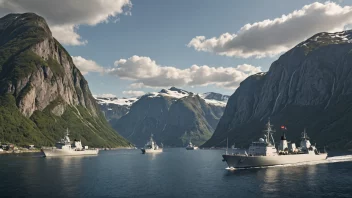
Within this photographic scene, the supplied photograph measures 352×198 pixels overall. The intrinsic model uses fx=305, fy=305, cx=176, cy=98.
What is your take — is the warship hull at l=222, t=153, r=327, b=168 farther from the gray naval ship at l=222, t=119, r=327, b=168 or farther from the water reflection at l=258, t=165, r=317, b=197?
the water reflection at l=258, t=165, r=317, b=197

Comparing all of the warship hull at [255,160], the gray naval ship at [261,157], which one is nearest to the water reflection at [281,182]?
the warship hull at [255,160]

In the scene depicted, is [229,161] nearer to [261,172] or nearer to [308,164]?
[261,172]

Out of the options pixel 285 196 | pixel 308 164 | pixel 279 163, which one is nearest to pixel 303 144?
pixel 308 164

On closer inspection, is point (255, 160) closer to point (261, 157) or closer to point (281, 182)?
point (261, 157)

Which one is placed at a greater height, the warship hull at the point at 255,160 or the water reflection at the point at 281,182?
the warship hull at the point at 255,160

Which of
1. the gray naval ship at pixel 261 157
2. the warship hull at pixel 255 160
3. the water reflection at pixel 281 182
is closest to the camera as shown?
the water reflection at pixel 281 182

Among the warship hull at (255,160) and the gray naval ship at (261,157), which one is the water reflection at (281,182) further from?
the gray naval ship at (261,157)

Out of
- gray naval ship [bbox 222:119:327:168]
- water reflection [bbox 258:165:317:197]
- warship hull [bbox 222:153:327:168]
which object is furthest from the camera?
gray naval ship [bbox 222:119:327:168]

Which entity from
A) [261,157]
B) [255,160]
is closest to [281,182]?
[255,160]

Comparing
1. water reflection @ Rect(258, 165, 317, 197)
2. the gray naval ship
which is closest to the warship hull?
the gray naval ship

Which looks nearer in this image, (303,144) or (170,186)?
(170,186)

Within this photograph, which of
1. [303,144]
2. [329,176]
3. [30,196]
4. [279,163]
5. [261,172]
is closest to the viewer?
[30,196]
